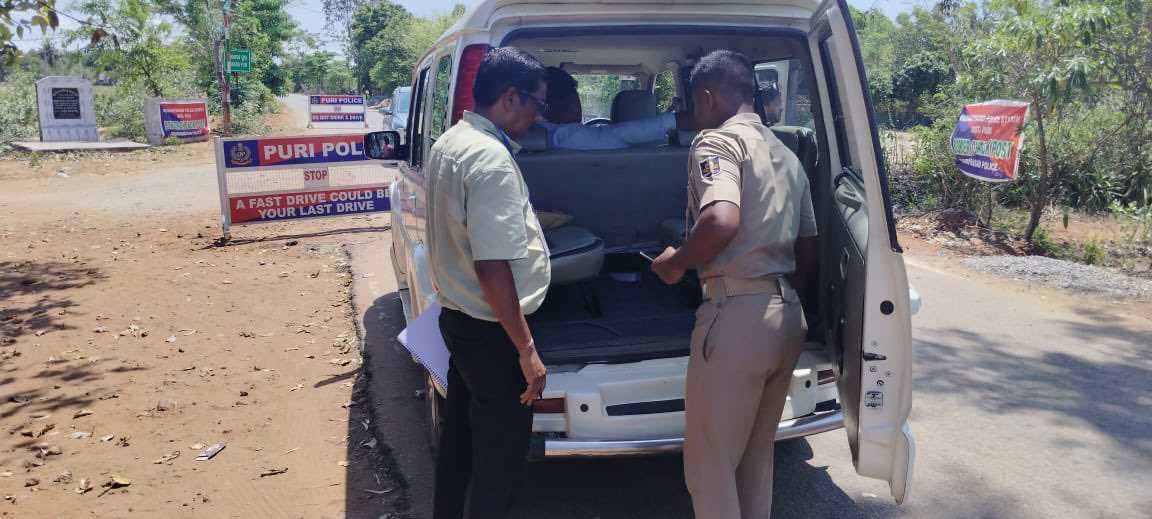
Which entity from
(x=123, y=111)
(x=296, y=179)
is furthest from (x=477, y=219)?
(x=123, y=111)

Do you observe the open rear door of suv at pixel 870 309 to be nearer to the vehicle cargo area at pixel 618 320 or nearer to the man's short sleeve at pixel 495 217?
the vehicle cargo area at pixel 618 320

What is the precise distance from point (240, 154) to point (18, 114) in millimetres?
21670

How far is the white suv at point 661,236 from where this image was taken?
2.70 meters

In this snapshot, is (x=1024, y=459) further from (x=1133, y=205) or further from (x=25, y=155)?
(x=25, y=155)

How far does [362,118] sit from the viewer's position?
32.4 meters

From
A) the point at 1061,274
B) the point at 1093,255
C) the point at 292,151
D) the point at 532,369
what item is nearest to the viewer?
the point at 532,369

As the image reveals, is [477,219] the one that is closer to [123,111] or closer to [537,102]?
[537,102]

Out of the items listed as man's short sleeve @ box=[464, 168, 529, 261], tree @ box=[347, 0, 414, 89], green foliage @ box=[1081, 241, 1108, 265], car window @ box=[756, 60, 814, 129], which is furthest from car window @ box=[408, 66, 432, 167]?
tree @ box=[347, 0, 414, 89]

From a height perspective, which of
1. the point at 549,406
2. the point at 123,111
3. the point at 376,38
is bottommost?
the point at 549,406

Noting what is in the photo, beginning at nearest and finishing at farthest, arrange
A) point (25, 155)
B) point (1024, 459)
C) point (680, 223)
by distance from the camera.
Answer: point (1024, 459) < point (680, 223) < point (25, 155)

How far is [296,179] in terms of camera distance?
10.2 meters

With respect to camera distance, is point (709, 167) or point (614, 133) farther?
point (614, 133)

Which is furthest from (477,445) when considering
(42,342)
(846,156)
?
(42,342)

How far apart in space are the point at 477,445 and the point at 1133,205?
8.72 m
